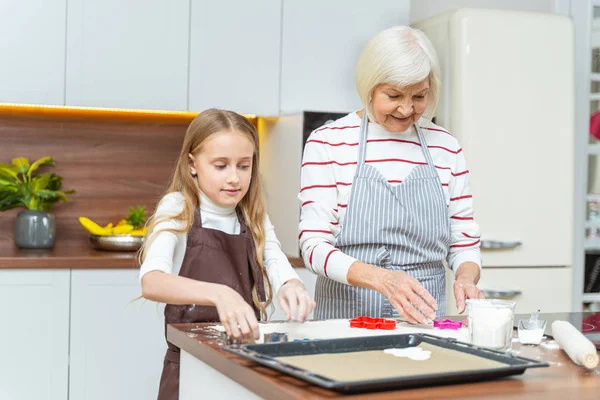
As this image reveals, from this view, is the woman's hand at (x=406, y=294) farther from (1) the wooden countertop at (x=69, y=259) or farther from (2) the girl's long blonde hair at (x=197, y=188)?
(1) the wooden countertop at (x=69, y=259)

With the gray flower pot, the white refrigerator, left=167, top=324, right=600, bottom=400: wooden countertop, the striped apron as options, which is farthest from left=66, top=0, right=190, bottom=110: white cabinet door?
left=167, top=324, right=600, bottom=400: wooden countertop

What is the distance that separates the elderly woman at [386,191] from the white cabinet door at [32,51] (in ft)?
4.56

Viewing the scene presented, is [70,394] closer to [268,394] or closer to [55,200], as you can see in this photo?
[55,200]

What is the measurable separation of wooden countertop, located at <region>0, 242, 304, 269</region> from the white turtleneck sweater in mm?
1124

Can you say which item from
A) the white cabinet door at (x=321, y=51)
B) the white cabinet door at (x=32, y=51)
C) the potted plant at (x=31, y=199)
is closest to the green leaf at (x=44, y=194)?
the potted plant at (x=31, y=199)

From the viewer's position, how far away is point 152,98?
305 centimetres

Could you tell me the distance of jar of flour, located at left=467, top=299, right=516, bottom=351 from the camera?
4.27ft

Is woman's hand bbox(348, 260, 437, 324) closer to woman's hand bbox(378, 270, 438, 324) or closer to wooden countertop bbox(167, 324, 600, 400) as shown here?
woman's hand bbox(378, 270, 438, 324)

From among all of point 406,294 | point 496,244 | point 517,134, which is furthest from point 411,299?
point 517,134

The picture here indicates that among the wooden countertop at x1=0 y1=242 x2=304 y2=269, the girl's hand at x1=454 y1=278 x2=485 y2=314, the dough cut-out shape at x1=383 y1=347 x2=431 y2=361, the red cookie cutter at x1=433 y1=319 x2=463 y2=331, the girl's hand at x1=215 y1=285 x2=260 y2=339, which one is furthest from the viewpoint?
the wooden countertop at x1=0 y1=242 x2=304 y2=269

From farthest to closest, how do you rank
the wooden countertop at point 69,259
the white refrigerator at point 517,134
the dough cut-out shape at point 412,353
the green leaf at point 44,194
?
the green leaf at point 44,194
the white refrigerator at point 517,134
the wooden countertop at point 69,259
the dough cut-out shape at point 412,353

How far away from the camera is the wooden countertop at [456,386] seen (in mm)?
1006

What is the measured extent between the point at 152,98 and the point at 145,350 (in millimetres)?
913

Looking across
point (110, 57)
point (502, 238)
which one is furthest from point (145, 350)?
point (502, 238)
